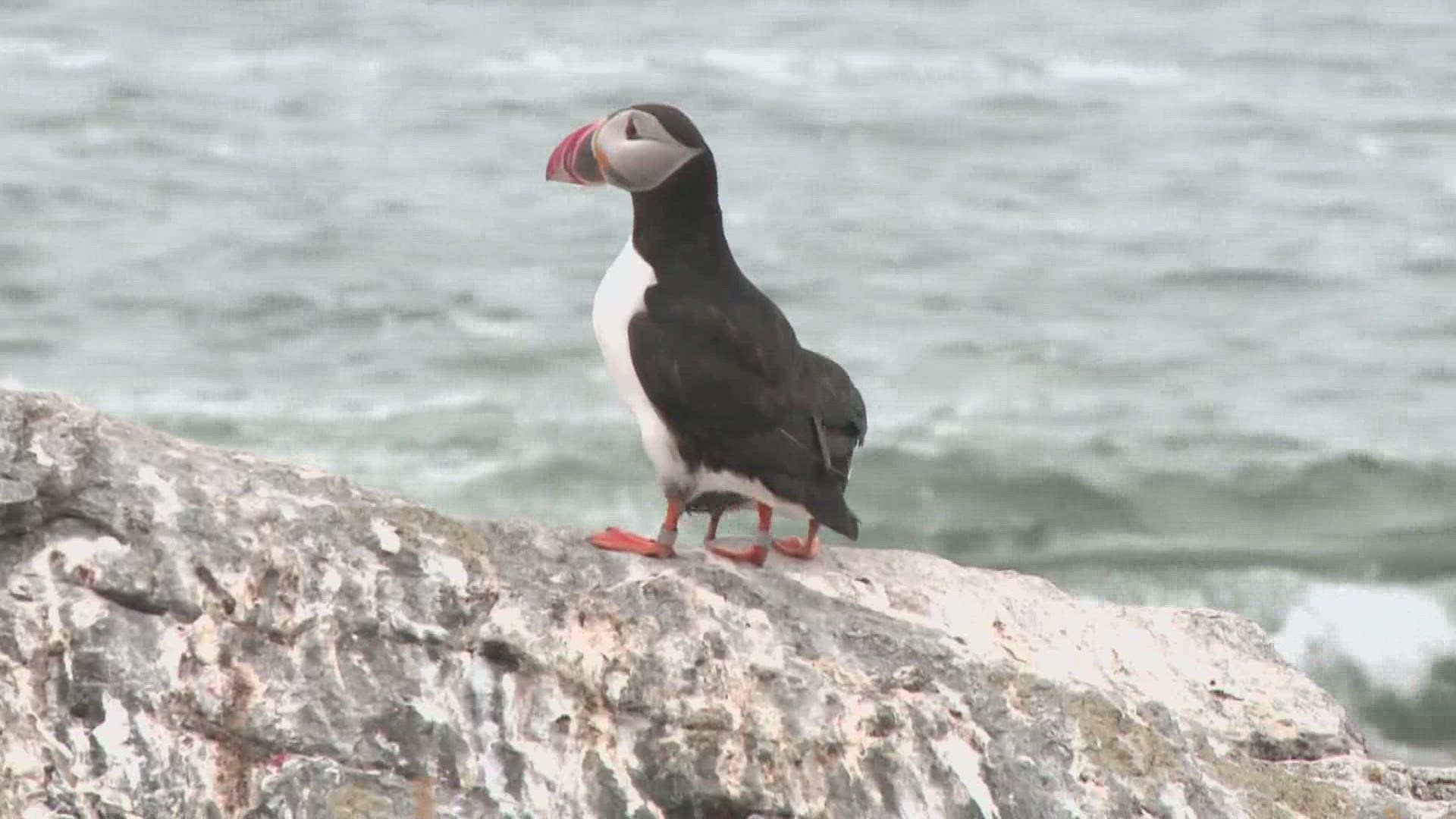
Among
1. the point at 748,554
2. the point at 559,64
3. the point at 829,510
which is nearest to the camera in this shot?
the point at 748,554

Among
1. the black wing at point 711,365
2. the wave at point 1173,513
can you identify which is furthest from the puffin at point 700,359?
the wave at point 1173,513

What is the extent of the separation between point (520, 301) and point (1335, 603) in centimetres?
714

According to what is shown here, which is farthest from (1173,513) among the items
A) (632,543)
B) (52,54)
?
(52,54)

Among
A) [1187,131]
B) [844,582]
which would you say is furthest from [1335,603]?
[1187,131]

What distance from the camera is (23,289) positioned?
16.3 metres

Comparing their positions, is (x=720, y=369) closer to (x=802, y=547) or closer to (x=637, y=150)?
(x=802, y=547)

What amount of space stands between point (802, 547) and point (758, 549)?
228 mm

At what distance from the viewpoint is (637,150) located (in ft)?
19.1

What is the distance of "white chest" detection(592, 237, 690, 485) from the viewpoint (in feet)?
19.1

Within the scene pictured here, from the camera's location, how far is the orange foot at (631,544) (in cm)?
532

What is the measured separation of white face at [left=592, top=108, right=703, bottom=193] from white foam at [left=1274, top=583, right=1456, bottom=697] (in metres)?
5.68

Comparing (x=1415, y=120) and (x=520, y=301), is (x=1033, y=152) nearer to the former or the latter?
(x=1415, y=120)

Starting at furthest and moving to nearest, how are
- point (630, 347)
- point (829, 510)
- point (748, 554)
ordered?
1. point (630, 347)
2. point (829, 510)
3. point (748, 554)

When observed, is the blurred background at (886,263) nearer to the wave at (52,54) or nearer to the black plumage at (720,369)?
the wave at (52,54)
